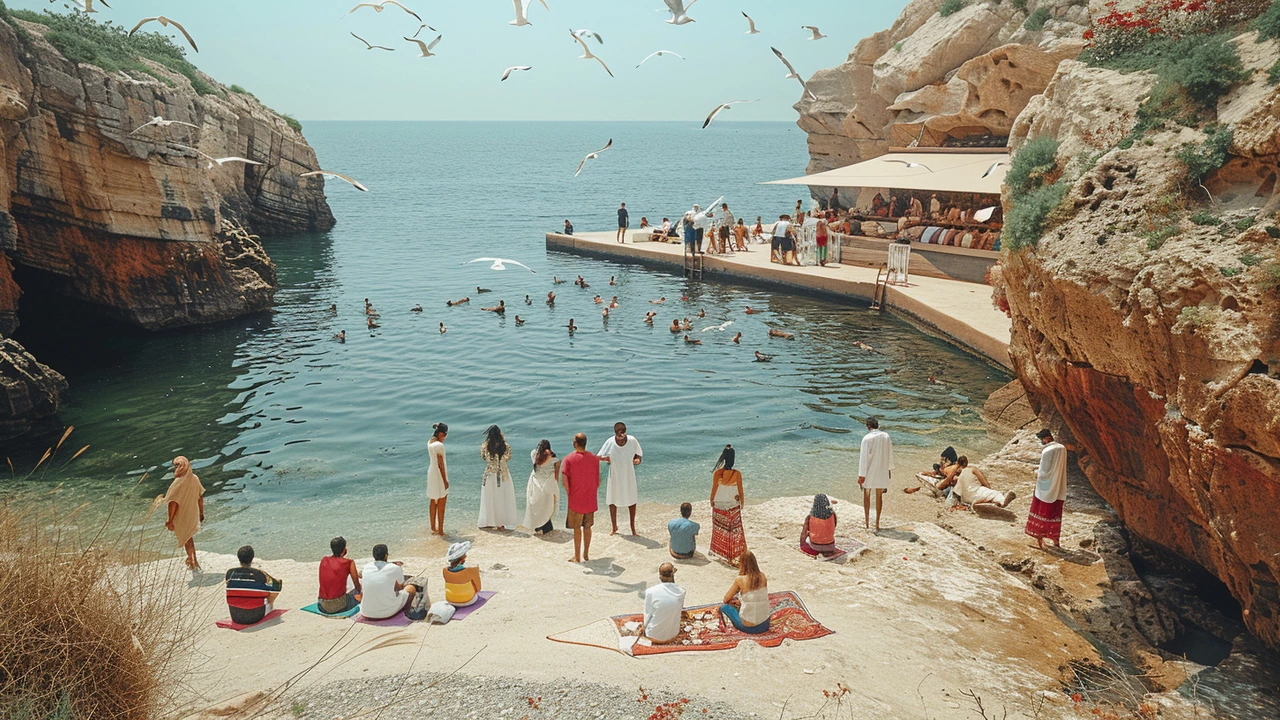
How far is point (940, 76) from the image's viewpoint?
34.4 meters

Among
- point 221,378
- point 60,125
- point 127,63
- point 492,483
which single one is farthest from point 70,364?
point 492,483

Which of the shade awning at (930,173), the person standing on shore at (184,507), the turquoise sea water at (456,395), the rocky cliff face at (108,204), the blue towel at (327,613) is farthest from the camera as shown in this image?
the shade awning at (930,173)

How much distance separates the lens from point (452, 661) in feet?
22.0

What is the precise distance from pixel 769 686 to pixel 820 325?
742 inches

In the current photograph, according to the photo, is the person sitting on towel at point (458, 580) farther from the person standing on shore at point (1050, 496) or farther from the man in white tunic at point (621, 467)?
the person standing on shore at point (1050, 496)

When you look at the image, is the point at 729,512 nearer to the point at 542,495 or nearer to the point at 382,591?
the point at 542,495

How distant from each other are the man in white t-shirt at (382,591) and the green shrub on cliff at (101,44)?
62.1ft

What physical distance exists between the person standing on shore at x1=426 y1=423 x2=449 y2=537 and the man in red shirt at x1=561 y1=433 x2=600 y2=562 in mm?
1671

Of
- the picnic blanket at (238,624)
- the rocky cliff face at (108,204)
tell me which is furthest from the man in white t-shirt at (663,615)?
the rocky cliff face at (108,204)

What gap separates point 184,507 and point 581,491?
4552 mm

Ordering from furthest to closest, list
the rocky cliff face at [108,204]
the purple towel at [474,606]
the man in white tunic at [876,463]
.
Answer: the rocky cliff face at [108,204] < the man in white tunic at [876,463] < the purple towel at [474,606]

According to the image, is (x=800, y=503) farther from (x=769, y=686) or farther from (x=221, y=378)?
(x=221, y=378)

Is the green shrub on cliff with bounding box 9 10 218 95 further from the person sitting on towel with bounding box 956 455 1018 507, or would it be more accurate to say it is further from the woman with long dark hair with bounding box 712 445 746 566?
the person sitting on towel with bounding box 956 455 1018 507

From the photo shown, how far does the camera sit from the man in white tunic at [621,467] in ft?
33.2
